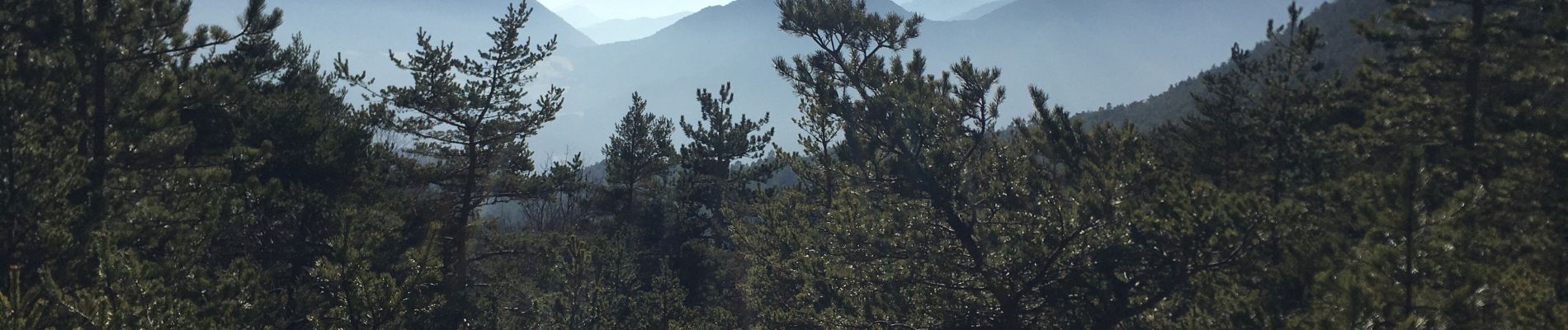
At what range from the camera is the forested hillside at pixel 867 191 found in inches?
251

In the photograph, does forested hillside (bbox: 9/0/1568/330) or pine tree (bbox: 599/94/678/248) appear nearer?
forested hillside (bbox: 9/0/1568/330)

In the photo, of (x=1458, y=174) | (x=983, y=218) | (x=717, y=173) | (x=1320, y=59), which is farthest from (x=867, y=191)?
(x=1320, y=59)

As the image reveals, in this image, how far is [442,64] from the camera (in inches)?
606

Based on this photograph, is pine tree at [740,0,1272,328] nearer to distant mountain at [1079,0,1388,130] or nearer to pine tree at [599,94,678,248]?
pine tree at [599,94,678,248]

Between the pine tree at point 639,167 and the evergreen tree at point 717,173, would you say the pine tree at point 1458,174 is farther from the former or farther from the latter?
the pine tree at point 639,167

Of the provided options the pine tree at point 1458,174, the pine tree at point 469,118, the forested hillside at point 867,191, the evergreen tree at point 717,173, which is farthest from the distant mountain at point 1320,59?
the pine tree at point 469,118

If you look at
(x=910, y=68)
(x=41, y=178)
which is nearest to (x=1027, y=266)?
(x=910, y=68)

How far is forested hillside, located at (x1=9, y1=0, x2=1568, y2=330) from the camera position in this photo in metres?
6.38

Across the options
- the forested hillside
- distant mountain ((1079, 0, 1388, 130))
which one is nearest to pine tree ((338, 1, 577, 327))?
the forested hillside

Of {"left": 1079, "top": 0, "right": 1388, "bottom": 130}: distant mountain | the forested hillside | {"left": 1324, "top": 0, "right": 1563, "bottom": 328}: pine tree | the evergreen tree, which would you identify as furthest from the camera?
{"left": 1079, "top": 0, "right": 1388, "bottom": 130}: distant mountain

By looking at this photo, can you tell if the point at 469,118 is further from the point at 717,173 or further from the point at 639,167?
the point at 717,173

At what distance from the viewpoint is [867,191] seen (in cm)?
1162

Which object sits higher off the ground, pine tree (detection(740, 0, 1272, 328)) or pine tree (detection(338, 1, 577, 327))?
pine tree (detection(338, 1, 577, 327))

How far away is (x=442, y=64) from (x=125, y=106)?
606 cm
